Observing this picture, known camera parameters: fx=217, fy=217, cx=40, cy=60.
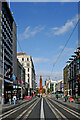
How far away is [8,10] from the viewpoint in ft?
242

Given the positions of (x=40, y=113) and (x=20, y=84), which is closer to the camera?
(x=40, y=113)

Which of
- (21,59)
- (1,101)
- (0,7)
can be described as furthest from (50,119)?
(21,59)

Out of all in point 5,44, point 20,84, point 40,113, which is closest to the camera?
point 40,113

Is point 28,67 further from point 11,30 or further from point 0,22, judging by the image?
point 0,22

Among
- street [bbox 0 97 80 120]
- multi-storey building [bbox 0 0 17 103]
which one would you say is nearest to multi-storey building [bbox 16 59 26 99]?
multi-storey building [bbox 0 0 17 103]

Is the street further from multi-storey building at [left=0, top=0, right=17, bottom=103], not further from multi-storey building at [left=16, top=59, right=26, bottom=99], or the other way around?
multi-storey building at [left=16, top=59, right=26, bottom=99]

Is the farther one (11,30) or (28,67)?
(28,67)

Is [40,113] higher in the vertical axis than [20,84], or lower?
lower

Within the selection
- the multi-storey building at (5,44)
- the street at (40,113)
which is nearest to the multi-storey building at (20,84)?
the multi-storey building at (5,44)

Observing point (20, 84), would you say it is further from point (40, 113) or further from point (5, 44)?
point (40, 113)

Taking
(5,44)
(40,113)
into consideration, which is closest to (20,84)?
(5,44)

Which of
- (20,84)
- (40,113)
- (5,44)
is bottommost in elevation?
(40,113)

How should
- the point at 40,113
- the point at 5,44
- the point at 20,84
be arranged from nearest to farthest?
the point at 40,113
the point at 5,44
the point at 20,84

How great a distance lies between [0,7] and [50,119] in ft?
164
